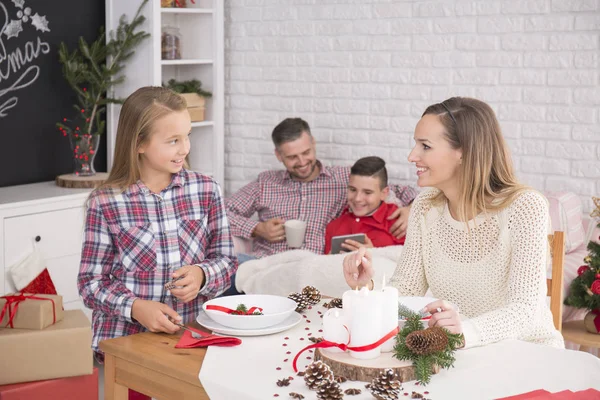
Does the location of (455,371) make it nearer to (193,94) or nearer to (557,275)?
(557,275)

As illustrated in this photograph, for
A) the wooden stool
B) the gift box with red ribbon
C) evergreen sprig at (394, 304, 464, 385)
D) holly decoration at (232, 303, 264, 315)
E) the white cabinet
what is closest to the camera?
evergreen sprig at (394, 304, 464, 385)

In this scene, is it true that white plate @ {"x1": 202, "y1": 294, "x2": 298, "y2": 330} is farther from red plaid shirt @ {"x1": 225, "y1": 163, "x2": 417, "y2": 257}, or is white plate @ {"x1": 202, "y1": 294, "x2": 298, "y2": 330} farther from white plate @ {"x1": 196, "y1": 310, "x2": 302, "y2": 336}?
red plaid shirt @ {"x1": 225, "y1": 163, "x2": 417, "y2": 257}

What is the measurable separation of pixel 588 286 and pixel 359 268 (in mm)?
1520

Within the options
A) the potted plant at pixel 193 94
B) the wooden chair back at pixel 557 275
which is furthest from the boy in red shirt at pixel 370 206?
the wooden chair back at pixel 557 275

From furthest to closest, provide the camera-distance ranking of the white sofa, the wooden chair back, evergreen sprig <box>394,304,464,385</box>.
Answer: the white sofa → the wooden chair back → evergreen sprig <box>394,304,464,385</box>

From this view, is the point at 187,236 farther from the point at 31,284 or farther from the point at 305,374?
the point at 31,284

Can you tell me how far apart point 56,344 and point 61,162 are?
2320mm

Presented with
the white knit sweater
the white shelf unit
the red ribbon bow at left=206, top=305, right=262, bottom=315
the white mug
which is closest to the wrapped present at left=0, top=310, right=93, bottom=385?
the red ribbon bow at left=206, top=305, right=262, bottom=315

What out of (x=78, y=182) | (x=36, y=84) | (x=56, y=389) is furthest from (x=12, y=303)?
(x=36, y=84)

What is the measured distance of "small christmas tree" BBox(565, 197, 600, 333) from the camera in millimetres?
3217

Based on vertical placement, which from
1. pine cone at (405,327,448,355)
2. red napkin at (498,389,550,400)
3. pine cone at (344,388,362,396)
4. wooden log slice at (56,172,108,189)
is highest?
wooden log slice at (56,172,108,189)

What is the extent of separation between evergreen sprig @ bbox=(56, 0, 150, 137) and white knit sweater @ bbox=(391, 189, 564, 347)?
240 centimetres

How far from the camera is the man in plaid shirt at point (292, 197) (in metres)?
4.05

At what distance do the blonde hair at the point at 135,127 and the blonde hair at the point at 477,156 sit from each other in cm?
76
